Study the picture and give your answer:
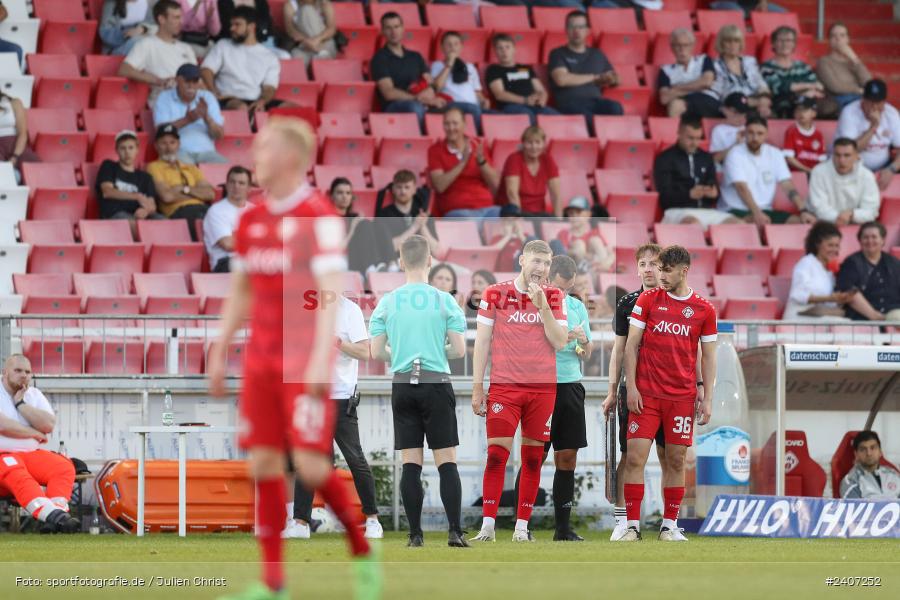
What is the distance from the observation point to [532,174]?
607 inches

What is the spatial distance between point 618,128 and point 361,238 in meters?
4.16

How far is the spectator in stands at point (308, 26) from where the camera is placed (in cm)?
1686

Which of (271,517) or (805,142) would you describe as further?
(805,142)

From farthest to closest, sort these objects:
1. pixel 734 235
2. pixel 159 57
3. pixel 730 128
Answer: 1. pixel 730 128
2. pixel 159 57
3. pixel 734 235

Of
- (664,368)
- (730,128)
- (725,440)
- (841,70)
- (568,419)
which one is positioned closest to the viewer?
(664,368)

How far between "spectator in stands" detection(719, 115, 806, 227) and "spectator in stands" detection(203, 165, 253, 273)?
212 inches

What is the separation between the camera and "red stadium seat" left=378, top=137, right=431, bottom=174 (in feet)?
52.7

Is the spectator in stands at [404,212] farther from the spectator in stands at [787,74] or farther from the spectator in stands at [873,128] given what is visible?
the spectator in stands at [873,128]

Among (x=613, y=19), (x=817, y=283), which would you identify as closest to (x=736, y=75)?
(x=613, y=19)

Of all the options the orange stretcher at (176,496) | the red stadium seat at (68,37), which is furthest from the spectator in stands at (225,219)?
the red stadium seat at (68,37)

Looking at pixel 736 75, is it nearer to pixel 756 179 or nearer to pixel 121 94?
pixel 756 179

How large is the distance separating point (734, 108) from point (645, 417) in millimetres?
7655

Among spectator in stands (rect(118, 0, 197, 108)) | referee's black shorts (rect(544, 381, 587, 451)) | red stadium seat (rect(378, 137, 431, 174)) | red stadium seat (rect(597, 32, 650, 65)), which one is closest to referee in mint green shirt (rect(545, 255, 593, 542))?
referee's black shorts (rect(544, 381, 587, 451))

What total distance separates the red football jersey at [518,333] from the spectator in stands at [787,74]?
27.7ft
